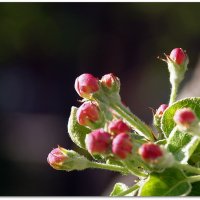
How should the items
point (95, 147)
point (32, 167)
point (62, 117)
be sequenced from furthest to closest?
1. point (62, 117)
2. point (32, 167)
3. point (95, 147)

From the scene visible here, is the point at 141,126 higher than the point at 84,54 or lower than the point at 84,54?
higher

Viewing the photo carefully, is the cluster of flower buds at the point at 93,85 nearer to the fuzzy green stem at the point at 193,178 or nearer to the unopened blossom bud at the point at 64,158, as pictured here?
the unopened blossom bud at the point at 64,158

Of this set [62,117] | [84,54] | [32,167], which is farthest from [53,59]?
[32,167]

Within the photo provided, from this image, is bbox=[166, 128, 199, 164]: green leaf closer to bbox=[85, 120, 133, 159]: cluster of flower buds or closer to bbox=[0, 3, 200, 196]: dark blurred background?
bbox=[85, 120, 133, 159]: cluster of flower buds

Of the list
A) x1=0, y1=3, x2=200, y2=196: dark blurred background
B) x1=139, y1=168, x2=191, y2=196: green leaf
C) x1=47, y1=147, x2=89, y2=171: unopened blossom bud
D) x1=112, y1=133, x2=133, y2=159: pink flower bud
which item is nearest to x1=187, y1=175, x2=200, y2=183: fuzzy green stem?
x1=139, y1=168, x2=191, y2=196: green leaf

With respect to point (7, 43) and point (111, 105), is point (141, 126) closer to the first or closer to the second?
point (111, 105)

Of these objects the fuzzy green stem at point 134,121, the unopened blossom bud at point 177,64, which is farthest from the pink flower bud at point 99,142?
the unopened blossom bud at point 177,64
